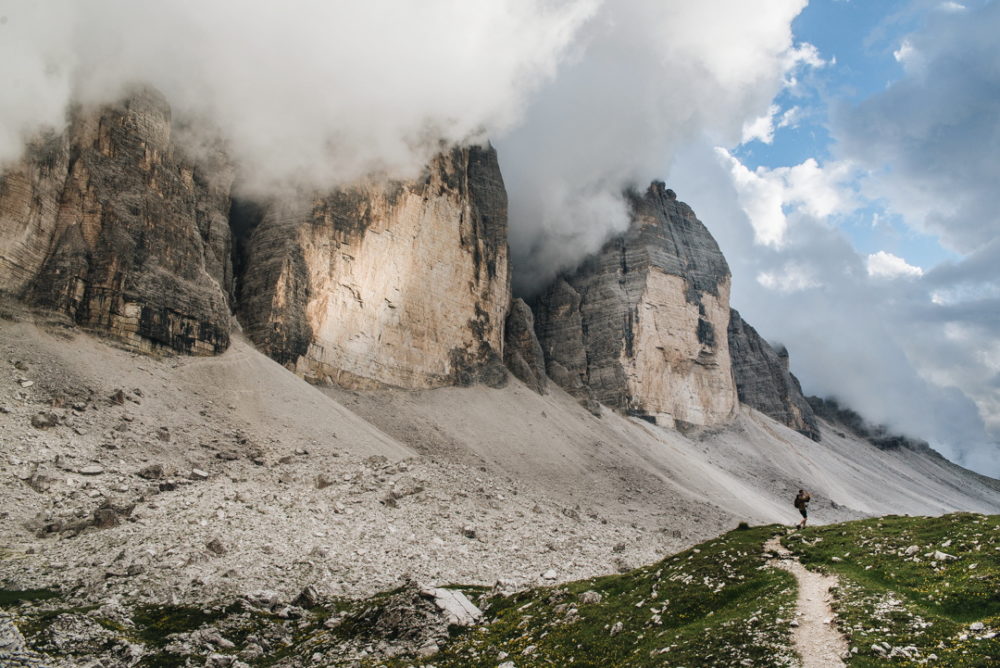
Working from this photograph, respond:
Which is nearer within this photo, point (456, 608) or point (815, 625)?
point (815, 625)

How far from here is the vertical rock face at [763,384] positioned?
177250 mm

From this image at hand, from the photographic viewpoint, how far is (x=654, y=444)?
11069 centimetres

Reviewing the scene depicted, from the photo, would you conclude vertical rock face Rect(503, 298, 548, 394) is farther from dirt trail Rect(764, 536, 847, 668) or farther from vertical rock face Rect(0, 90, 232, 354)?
dirt trail Rect(764, 536, 847, 668)

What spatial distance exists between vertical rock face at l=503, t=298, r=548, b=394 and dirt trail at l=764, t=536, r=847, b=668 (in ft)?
287

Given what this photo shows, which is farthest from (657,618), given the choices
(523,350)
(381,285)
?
(523,350)

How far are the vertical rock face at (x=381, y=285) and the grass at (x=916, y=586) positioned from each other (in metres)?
64.2

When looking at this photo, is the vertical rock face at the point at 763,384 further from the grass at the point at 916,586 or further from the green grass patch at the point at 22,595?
the green grass patch at the point at 22,595

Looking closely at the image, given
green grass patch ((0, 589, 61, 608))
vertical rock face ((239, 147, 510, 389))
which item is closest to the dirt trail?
green grass patch ((0, 589, 61, 608))

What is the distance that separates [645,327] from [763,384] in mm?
60006

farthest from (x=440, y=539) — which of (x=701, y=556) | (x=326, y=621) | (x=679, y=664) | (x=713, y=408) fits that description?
(x=713, y=408)

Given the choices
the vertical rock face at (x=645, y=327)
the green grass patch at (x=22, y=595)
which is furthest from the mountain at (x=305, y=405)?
the vertical rock face at (x=645, y=327)

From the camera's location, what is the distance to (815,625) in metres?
17.5

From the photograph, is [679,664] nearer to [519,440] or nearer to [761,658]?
[761,658]

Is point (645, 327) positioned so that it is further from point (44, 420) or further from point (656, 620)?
point (656, 620)
